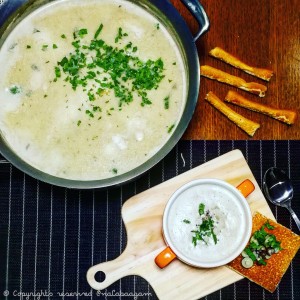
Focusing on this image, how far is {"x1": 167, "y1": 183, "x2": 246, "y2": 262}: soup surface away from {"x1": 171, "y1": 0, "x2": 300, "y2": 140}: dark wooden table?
0.20m

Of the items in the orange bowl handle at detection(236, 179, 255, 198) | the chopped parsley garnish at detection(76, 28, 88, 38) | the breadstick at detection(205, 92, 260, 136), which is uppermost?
the chopped parsley garnish at detection(76, 28, 88, 38)

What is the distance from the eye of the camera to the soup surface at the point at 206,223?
1896mm

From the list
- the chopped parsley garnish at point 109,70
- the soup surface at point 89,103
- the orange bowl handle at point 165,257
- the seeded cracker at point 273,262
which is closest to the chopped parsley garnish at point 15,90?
the soup surface at point 89,103

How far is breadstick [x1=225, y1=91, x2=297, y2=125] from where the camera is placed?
6.43 ft

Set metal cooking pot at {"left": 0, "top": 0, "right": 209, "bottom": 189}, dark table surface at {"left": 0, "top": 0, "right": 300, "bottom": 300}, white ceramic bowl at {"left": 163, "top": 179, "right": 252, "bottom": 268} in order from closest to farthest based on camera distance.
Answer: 1. metal cooking pot at {"left": 0, "top": 0, "right": 209, "bottom": 189}
2. white ceramic bowl at {"left": 163, "top": 179, "right": 252, "bottom": 268}
3. dark table surface at {"left": 0, "top": 0, "right": 300, "bottom": 300}

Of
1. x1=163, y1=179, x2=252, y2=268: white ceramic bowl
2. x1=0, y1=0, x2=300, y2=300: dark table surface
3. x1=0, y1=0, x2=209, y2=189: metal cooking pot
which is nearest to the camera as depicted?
x1=0, y1=0, x2=209, y2=189: metal cooking pot

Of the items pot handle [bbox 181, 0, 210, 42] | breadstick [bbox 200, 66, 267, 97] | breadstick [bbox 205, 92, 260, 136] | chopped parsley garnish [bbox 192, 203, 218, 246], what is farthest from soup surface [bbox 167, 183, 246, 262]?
pot handle [bbox 181, 0, 210, 42]

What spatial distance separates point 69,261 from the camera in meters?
2.00

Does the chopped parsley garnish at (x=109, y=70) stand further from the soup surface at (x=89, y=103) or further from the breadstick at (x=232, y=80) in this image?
the breadstick at (x=232, y=80)

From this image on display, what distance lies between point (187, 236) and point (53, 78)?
0.66m

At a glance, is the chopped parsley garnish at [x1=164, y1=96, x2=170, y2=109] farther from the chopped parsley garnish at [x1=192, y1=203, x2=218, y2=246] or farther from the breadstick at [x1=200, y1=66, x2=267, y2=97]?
the chopped parsley garnish at [x1=192, y1=203, x2=218, y2=246]

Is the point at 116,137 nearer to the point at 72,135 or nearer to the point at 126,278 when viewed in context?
the point at 72,135

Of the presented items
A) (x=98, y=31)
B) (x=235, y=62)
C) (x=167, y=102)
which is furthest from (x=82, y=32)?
(x=235, y=62)

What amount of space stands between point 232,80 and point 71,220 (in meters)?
0.72
